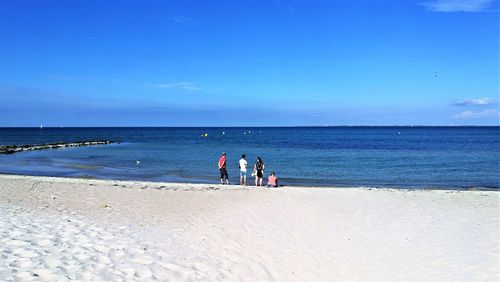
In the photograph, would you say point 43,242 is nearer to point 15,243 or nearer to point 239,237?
point 15,243

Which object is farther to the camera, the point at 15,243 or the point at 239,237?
the point at 239,237

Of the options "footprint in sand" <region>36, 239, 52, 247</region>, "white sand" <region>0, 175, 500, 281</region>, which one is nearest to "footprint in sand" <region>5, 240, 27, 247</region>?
"white sand" <region>0, 175, 500, 281</region>

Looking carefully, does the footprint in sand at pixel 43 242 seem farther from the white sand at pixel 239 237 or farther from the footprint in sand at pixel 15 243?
the footprint in sand at pixel 15 243

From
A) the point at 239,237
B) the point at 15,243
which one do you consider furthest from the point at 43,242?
the point at 239,237

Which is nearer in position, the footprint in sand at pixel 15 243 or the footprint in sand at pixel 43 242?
the footprint in sand at pixel 15 243

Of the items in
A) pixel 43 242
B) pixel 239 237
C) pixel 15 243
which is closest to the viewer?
pixel 15 243

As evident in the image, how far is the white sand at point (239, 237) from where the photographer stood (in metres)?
7.84

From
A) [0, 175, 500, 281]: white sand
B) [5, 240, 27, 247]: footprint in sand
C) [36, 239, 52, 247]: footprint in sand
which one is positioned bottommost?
[0, 175, 500, 281]: white sand

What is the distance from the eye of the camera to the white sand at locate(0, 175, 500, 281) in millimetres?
7844

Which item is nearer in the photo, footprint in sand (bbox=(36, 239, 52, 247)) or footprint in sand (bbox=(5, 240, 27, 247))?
footprint in sand (bbox=(5, 240, 27, 247))

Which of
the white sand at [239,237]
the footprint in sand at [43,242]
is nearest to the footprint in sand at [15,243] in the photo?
the white sand at [239,237]

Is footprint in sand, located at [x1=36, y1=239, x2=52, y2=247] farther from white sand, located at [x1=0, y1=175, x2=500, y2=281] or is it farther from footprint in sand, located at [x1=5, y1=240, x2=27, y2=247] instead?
footprint in sand, located at [x1=5, y1=240, x2=27, y2=247]

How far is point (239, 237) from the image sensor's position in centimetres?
1113

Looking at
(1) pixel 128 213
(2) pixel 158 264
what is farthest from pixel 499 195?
(2) pixel 158 264
